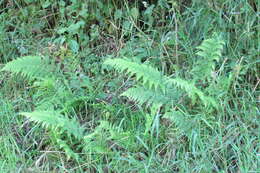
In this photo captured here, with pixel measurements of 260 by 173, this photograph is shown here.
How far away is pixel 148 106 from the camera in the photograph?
3686mm

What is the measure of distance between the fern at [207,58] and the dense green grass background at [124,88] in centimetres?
8

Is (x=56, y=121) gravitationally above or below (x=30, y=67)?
below

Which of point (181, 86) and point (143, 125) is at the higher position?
point (181, 86)

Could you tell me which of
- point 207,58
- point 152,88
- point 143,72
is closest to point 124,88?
point 152,88

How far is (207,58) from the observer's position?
11.8 ft

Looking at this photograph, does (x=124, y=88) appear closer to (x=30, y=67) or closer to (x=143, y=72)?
(x=143, y=72)

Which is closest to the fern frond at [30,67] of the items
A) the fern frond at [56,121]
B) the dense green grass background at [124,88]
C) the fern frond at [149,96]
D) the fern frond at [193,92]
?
the dense green grass background at [124,88]

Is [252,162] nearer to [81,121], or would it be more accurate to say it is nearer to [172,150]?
[172,150]

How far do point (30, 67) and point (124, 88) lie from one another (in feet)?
2.60

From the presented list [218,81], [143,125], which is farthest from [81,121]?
[218,81]

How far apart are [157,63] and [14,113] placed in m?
1.26

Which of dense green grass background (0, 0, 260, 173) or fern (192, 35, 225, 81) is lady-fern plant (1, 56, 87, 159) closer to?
dense green grass background (0, 0, 260, 173)

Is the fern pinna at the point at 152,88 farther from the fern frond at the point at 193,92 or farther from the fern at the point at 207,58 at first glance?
the fern at the point at 207,58

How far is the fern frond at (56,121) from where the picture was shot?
330 cm
